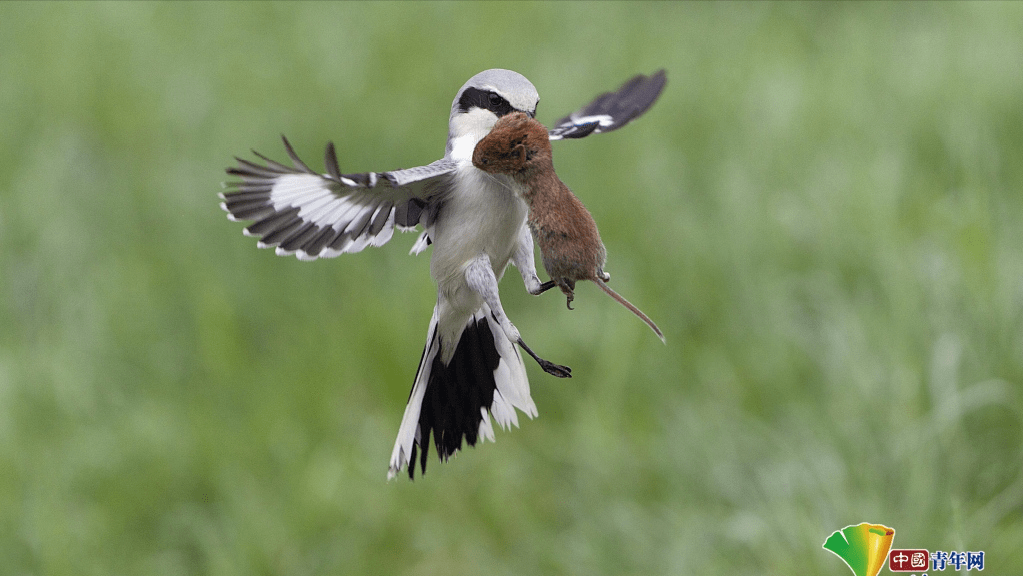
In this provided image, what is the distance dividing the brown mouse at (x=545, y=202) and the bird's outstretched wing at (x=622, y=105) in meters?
0.39

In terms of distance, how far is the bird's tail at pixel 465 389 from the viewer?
4.25 ft

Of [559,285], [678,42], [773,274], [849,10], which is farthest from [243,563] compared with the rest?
[849,10]

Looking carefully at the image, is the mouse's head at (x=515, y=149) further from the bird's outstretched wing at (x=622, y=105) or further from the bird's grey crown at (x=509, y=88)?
the bird's outstretched wing at (x=622, y=105)

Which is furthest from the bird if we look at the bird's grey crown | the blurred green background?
the blurred green background

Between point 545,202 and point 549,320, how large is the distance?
13.9ft

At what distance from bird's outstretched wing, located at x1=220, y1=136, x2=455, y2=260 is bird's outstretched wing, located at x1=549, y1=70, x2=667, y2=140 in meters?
0.35

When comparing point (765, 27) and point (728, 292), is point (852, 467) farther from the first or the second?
point (765, 27)

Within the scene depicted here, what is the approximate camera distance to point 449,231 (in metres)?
1.13

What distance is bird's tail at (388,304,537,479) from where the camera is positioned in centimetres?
129

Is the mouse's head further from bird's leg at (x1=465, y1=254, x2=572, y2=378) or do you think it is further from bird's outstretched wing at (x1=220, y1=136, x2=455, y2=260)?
bird's leg at (x1=465, y1=254, x2=572, y2=378)

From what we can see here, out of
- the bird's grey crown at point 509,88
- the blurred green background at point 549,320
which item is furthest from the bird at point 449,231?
the blurred green background at point 549,320

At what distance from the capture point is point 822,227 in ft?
16.7

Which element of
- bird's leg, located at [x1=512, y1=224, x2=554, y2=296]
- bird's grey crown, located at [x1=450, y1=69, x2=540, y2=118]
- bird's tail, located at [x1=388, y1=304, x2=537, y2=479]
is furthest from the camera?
bird's tail, located at [x1=388, y1=304, x2=537, y2=479]

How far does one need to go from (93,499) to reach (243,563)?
0.87 m
